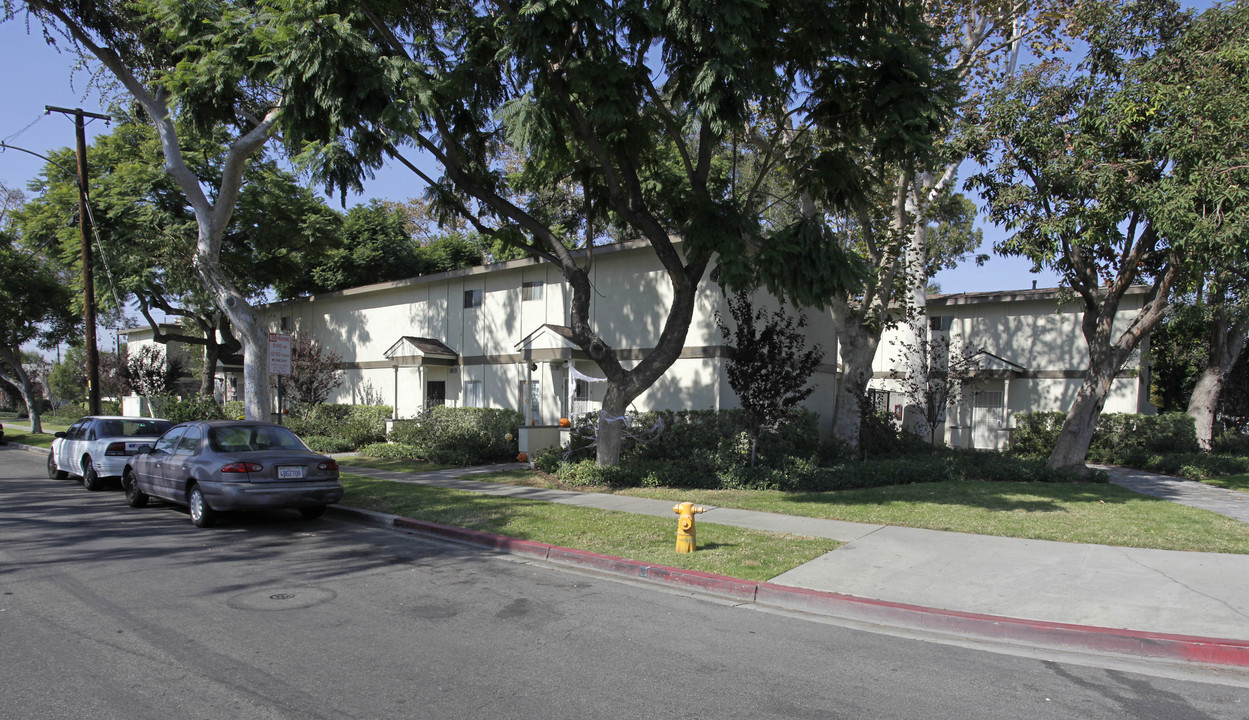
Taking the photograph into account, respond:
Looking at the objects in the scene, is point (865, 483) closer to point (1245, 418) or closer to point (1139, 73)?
point (1139, 73)

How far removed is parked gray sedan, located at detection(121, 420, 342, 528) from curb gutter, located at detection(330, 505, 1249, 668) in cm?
367

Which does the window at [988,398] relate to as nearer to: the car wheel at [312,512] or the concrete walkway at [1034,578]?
the concrete walkway at [1034,578]

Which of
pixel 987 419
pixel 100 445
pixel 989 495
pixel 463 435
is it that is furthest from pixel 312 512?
pixel 987 419

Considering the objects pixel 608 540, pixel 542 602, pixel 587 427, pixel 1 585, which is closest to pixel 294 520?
pixel 1 585

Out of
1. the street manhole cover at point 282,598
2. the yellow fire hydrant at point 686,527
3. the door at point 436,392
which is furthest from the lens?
the door at point 436,392

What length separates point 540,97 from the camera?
12.2 meters

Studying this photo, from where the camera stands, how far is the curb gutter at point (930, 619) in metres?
5.69

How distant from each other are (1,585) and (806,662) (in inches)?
297

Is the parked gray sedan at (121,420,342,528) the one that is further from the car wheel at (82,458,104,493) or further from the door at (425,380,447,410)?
the door at (425,380,447,410)

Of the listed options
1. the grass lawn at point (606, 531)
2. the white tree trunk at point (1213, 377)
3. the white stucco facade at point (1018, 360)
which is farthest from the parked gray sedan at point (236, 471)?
the white tree trunk at point (1213, 377)

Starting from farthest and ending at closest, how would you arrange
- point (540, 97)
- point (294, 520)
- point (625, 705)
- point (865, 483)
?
point (865, 483) < point (540, 97) < point (294, 520) < point (625, 705)

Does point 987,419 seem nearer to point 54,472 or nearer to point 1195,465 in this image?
point 1195,465

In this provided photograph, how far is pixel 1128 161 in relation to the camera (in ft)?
40.7

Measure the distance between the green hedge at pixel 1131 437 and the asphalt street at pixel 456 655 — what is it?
17.9 m
